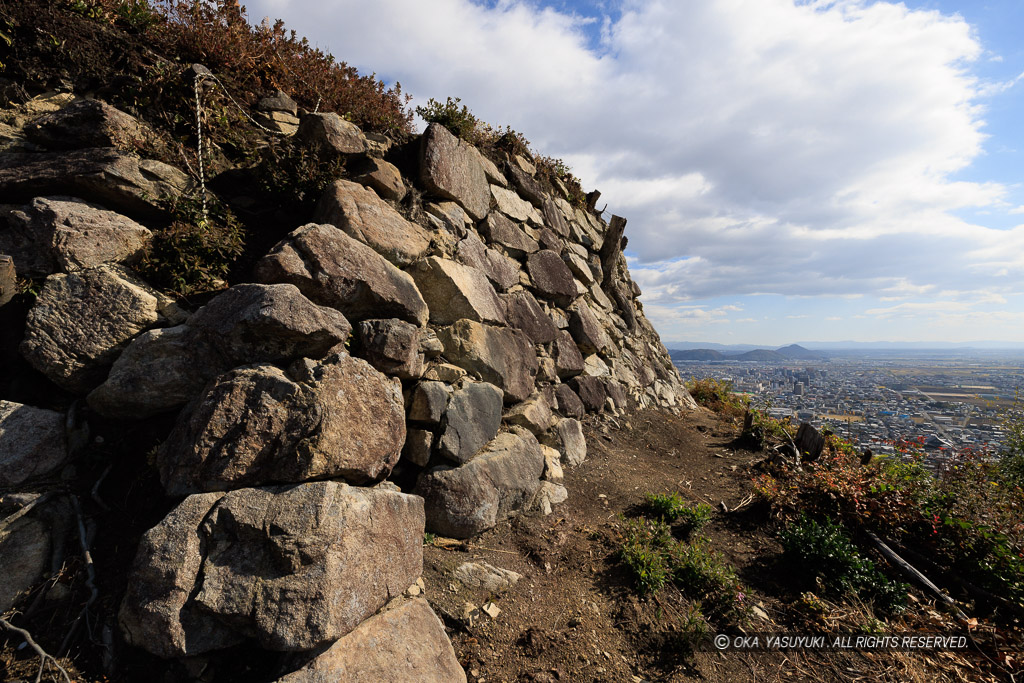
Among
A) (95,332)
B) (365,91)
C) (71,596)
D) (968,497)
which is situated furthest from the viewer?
(365,91)

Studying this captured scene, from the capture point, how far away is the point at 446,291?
5.94 meters

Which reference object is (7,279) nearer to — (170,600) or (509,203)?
(170,600)

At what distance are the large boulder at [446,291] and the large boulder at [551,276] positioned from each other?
2.80 metres

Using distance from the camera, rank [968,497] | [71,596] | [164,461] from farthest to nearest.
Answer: [968,497] < [164,461] < [71,596]

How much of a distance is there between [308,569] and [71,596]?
1736mm

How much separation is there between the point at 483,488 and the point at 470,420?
85 centimetres

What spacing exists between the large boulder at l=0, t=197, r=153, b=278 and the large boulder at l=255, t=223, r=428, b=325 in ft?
4.64

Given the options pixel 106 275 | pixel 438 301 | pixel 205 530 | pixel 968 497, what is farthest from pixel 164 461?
pixel 968 497

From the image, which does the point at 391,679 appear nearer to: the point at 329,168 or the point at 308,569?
the point at 308,569

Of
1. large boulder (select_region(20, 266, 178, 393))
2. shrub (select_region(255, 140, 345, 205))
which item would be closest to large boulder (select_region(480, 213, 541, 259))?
shrub (select_region(255, 140, 345, 205))

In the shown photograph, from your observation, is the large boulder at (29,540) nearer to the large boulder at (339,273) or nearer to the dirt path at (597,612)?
the large boulder at (339,273)

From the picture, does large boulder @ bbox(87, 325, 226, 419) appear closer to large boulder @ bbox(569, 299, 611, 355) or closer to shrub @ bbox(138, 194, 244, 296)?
shrub @ bbox(138, 194, 244, 296)

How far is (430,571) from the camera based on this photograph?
14.2ft

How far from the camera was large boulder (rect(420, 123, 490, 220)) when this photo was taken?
7016mm
